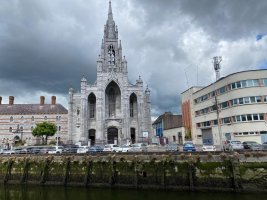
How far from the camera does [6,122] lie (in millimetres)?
78062

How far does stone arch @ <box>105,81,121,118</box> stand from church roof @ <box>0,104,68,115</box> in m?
21.4

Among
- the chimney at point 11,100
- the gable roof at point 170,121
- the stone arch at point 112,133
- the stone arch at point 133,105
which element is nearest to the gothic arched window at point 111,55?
the stone arch at point 133,105

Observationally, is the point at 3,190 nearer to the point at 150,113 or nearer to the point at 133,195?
the point at 133,195

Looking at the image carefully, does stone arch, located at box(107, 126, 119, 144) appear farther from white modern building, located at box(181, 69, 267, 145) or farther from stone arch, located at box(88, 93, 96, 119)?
white modern building, located at box(181, 69, 267, 145)

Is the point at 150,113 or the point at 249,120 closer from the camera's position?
the point at 249,120

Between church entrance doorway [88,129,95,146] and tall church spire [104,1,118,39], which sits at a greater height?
tall church spire [104,1,118,39]

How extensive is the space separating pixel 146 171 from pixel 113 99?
42.9 metres

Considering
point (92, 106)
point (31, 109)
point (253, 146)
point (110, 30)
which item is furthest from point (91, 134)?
point (253, 146)

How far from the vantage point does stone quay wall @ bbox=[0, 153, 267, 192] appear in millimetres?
24812

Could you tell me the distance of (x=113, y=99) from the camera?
227ft

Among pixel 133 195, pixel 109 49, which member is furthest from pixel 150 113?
pixel 133 195

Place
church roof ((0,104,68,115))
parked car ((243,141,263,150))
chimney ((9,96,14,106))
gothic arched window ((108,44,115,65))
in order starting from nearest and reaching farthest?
parked car ((243,141,263,150)) → gothic arched window ((108,44,115,65)) → church roof ((0,104,68,115)) → chimney ((9,96,14,106))

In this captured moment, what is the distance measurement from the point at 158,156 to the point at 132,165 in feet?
11.1

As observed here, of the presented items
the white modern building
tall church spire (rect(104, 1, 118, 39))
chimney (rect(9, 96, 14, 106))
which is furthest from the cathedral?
chimney (rect(9, 96, 14, 106))
